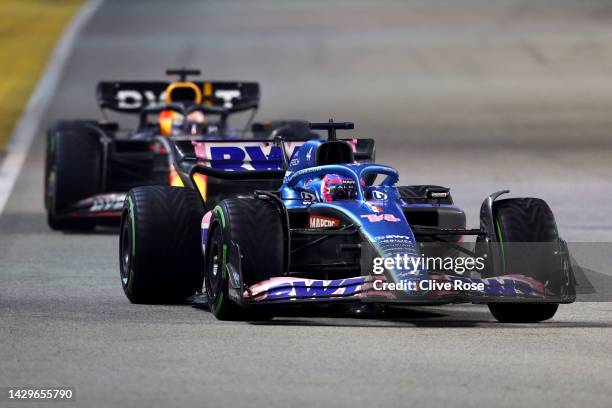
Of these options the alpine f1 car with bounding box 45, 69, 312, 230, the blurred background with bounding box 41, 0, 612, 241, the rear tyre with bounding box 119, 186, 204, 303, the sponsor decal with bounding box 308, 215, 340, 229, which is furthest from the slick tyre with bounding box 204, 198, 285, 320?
the blurred background with bounding box 41, 0, 612, 241

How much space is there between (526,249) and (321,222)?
5.16 feet

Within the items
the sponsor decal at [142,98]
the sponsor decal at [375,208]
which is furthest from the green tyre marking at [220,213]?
the sponsor decal at [142,98]

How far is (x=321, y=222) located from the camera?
13.3m

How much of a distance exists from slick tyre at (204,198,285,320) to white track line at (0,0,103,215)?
33.4ft

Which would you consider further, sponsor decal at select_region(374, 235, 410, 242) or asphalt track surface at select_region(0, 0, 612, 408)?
sponsor decal at select_region(374, 235, 410, 242)

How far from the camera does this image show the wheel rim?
14.1 metres

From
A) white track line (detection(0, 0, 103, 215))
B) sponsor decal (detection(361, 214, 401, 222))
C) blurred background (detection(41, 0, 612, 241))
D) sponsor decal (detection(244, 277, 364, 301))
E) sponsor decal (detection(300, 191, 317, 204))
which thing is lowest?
white track line (detection(0, 0, 103, 215))

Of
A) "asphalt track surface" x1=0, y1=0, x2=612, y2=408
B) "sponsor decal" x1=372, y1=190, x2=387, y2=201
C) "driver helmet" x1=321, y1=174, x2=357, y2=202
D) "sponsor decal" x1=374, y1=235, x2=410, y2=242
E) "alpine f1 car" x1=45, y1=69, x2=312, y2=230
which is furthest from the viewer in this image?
"alpine f1 car" x1=45, y1=69, x2=312, y2=230

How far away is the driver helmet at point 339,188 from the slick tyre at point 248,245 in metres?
0.74

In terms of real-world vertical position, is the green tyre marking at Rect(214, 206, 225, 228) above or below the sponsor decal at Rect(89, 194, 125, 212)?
above

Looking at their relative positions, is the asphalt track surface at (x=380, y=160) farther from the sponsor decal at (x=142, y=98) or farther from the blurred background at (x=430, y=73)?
the sponsor decal at (x=142, y=98)

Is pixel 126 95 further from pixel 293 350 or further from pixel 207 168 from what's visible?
pixel 293 350

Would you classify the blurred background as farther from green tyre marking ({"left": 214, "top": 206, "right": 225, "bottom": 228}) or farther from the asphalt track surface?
green tyre marking ({"left": 214, "top": 206, "right": 225, "bottom": 228})

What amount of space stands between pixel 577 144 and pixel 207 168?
16.7 metres
